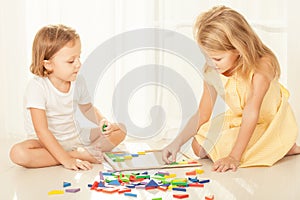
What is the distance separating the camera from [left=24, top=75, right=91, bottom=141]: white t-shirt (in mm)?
1764

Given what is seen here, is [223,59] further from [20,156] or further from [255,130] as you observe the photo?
[20,156]

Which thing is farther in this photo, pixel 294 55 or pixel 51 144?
pixel 294 55

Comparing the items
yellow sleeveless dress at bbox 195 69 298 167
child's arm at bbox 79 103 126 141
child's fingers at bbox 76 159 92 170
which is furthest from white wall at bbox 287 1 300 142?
child's fingers at bbox 76 159 92 170

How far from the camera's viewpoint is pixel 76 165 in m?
1.70

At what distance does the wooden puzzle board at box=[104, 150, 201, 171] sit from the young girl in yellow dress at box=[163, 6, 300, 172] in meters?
0.04

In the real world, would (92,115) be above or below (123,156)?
above

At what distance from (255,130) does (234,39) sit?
0.33 m

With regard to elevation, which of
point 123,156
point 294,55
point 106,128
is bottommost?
point 123,156

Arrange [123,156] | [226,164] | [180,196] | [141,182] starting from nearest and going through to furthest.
Result: [180,196] < [141,182] < [226,164] < [123,156]

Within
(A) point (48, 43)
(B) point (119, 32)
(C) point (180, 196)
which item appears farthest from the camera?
(B) point (119, 32)

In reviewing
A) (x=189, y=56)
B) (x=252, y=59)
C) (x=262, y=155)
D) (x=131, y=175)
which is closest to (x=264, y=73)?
(x=252, y=59)

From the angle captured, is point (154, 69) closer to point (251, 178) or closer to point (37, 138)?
point (37, 138)

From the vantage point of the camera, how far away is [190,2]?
240cm

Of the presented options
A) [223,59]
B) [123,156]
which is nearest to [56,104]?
[123,156]
